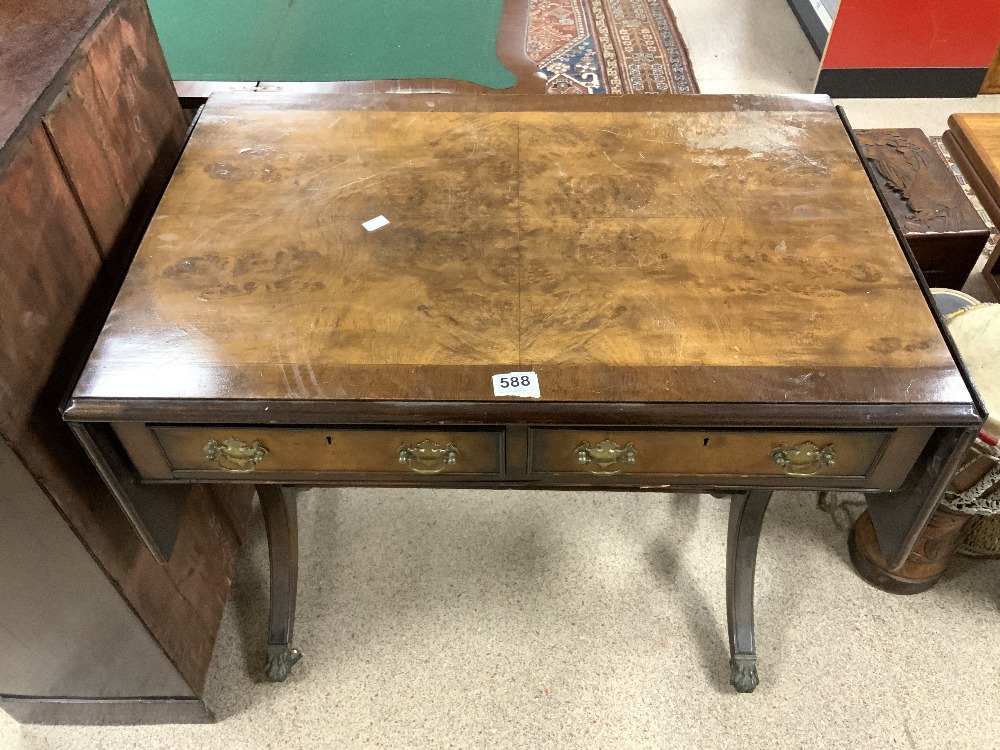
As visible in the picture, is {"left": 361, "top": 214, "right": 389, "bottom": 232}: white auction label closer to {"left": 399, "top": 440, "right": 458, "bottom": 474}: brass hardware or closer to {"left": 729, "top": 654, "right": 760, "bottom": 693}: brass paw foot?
{"left": 399, "top": 440, "right": 458, "bottom": 474}: brass hardware

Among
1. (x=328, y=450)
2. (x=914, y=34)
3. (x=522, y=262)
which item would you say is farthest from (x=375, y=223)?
(x=914, y=34)

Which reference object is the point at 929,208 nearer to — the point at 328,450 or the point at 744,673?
the point at 744,673

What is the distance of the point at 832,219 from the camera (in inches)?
48.8

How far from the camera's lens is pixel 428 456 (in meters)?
1.12

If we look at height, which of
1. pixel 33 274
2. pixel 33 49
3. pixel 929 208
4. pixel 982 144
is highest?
pixel 33 49

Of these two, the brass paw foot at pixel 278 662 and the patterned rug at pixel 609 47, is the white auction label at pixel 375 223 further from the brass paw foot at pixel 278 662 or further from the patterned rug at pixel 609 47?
the patterned rug at pixel 609 47

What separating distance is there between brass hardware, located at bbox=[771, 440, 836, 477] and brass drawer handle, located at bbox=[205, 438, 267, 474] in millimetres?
714

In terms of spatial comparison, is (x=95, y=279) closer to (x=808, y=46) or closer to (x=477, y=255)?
(x=477, y=255)

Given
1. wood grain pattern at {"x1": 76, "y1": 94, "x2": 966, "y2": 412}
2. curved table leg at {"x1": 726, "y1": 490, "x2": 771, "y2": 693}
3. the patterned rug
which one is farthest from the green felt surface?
curved table leg at {"x1": 726, "y1": 490, "x2": 771, "y2": 693}

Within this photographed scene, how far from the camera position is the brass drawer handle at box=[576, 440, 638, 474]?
1100 millimetres

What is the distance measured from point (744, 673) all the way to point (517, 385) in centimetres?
91

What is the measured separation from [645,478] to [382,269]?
1.60 ft

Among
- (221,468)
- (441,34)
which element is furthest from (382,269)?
(441,34)

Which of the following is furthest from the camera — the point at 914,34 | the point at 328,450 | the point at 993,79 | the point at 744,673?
the point at 993,79
